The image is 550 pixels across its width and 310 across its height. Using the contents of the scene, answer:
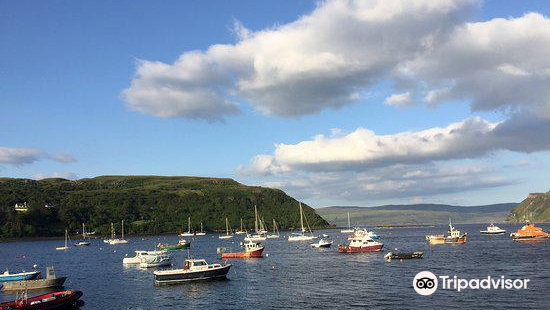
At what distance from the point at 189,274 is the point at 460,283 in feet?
154

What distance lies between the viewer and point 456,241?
7308 inches

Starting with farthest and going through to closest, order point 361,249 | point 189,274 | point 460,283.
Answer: point 361,249 < point 189,274 < point 460,283

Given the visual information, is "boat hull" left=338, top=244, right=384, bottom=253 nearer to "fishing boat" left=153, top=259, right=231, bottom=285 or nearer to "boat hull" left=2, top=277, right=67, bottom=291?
"fishing boat" left=153, top=259, right=231, bottom=285

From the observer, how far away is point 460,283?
78.4m

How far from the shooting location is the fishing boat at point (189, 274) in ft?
289

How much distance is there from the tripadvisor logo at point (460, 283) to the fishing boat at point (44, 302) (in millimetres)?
49765

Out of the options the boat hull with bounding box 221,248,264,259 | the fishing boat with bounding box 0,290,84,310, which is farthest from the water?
the boat hull with bounding box 221,248,264,259

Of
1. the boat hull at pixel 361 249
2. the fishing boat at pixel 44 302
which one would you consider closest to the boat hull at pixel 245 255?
the boat hull at pixel 361 249

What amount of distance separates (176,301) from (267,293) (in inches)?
559

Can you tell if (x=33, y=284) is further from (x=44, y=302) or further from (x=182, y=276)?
(x=182, y=276)

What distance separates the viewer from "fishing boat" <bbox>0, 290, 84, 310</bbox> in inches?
2454

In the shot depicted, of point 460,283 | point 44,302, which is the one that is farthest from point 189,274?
point 460,283

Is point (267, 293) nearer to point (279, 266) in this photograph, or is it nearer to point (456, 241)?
point (279, 266)

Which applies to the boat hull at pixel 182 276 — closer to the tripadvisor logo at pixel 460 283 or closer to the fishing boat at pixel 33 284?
the fishing boat at pixel 33 284
